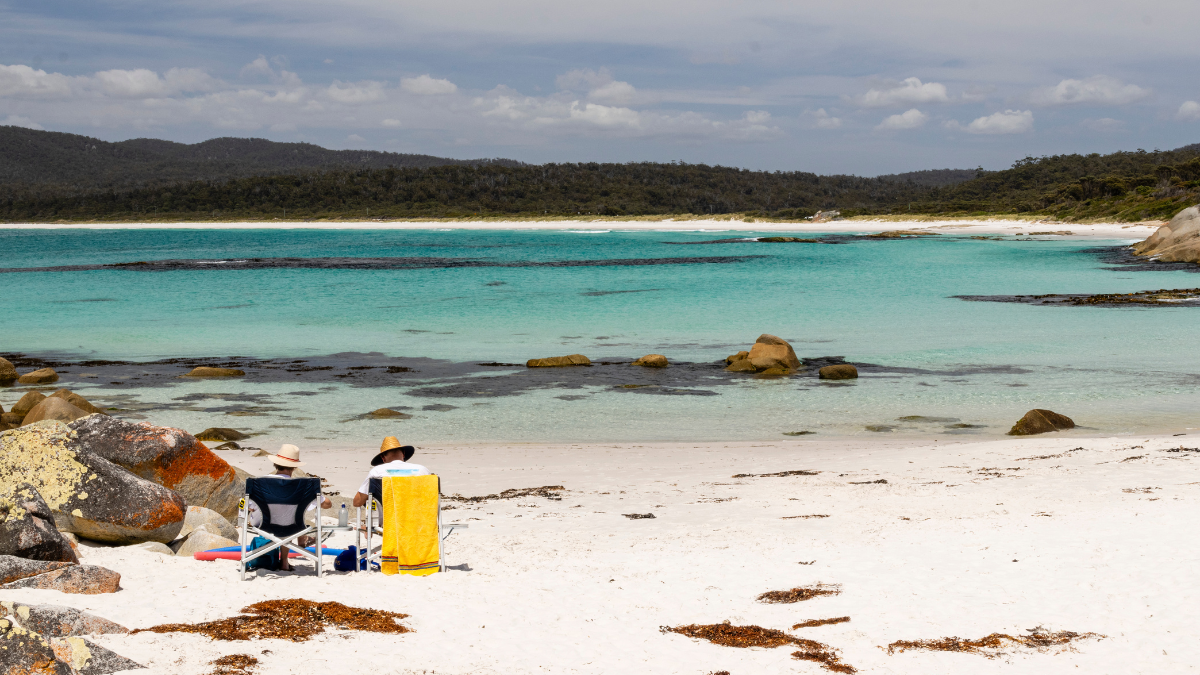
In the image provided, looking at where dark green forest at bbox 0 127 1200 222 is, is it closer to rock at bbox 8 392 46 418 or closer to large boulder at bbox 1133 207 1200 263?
large boulder at bbox 1133 207 1200 263

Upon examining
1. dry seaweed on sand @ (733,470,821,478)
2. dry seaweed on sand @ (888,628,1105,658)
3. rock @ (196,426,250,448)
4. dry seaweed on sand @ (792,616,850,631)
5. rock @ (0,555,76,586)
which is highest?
rock @ (0,555,76,586)

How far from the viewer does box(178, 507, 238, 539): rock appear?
25.1 feet

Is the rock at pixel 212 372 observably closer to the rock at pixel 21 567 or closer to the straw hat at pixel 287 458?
the straw hat at pixel 287 458

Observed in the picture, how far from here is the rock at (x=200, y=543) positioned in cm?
719

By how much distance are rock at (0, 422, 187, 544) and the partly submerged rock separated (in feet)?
41.4

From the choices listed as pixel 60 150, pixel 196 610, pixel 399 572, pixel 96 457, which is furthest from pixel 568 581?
pixel 60 150

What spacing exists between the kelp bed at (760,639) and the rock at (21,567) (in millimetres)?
3749

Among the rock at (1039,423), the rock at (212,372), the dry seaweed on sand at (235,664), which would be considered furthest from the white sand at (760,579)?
the rock at (212,372)

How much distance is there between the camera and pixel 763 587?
6332mm

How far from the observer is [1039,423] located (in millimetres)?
12312

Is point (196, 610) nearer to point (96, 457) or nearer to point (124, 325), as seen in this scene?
point (96, 457)

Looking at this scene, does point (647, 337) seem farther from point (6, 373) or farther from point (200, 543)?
point (200, 543)

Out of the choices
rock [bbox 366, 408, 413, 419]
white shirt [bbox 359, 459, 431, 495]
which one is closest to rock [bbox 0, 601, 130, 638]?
white shirt [bbox 359, 459, 431, 495]

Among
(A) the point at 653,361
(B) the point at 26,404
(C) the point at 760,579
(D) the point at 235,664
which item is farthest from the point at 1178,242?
(D) the point at 235,664
